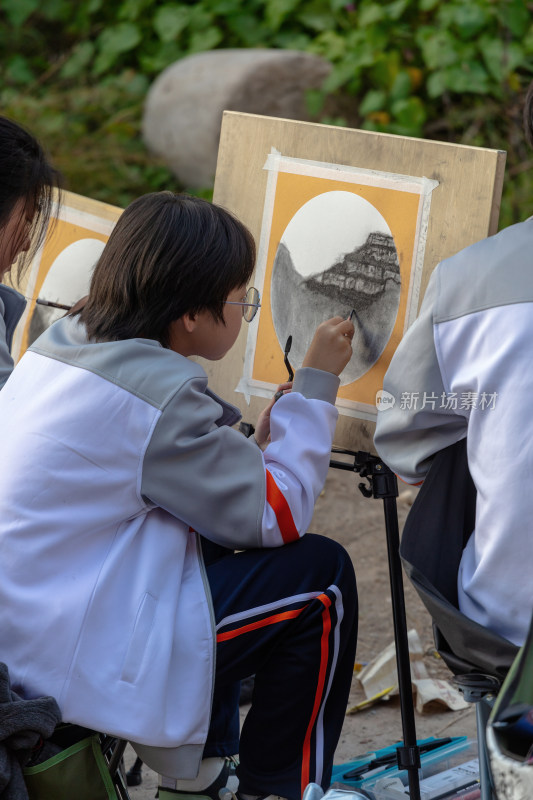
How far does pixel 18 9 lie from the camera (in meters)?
5.87

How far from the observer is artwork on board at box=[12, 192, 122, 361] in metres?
2.35

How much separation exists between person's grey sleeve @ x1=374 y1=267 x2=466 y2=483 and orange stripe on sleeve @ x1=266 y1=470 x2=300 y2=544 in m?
0.19

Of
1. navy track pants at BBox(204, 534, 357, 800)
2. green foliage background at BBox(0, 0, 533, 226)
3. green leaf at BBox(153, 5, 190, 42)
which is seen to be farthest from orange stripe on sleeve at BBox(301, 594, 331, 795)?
green leaf at BBox(153, 5, 190, 42)

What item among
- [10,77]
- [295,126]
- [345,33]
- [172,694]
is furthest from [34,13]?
[172,694]

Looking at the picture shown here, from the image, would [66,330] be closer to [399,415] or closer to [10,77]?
[399,415]

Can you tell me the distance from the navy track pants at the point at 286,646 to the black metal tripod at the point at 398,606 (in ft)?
0.54

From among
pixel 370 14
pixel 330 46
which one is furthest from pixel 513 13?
pixel 330 46

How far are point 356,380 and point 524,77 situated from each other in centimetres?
354

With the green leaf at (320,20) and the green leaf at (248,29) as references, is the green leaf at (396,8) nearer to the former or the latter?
the green leaf at (320,20)

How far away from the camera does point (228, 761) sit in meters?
1.76

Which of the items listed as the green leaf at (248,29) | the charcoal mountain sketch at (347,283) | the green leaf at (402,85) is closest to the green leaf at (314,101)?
the green leaf at (402,85)

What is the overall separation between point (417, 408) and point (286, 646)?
439mm

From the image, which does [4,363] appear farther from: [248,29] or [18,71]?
[18,71]

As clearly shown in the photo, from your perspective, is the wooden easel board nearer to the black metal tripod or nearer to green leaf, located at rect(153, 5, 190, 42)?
the black metal tripod
